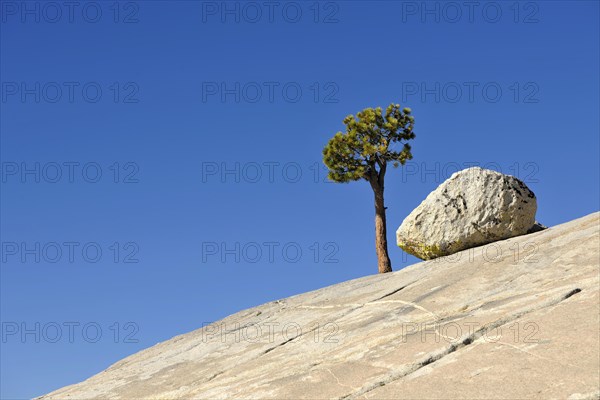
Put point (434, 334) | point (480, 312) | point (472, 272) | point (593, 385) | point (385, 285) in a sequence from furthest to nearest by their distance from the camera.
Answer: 1. point (385, 285)
2. point (472, 272)
3. point (480, 312)
4. point (434, 334)
5. point (593, 385)

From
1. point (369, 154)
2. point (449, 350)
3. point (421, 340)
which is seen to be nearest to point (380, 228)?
point (369, 154)

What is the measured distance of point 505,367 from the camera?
38.1 ft

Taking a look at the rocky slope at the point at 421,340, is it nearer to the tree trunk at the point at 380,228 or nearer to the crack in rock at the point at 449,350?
the crack in rock at the point at 449,350

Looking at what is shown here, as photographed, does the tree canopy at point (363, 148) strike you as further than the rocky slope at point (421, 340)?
Yes

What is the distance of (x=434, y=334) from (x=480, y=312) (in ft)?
5.10

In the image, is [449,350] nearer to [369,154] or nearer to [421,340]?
[421,340]

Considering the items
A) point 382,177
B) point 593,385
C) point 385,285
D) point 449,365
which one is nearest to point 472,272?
point 385,285

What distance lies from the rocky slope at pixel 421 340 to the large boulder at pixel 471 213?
167cm

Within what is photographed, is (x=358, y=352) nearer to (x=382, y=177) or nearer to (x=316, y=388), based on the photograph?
(x=316, y=388)

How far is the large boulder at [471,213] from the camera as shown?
81.6 ft

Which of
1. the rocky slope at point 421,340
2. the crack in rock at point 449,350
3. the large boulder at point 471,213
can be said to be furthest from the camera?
the large boulder at point 471,213

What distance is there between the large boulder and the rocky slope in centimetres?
167

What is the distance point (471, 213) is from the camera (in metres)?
24.9

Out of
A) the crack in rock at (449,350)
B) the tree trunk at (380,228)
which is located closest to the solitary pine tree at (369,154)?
the tree trunk at (380,228)
